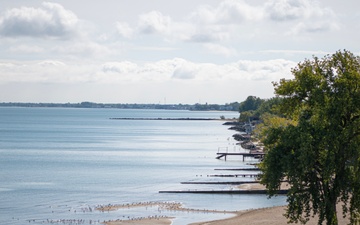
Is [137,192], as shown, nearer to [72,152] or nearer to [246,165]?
[246,165]

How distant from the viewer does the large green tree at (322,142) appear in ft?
128

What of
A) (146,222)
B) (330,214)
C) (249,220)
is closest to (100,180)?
(146,222)

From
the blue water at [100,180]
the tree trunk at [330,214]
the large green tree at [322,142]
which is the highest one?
the large green tree at [322,142]

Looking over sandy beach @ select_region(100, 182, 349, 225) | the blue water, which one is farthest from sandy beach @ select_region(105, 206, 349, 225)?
the blue water

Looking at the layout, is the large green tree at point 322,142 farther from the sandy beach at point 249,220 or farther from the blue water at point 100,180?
the blue water at point 100,180

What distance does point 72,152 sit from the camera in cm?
14512

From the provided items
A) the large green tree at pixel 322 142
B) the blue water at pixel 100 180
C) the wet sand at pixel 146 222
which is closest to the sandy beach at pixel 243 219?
the wet sand at pixel 146 222

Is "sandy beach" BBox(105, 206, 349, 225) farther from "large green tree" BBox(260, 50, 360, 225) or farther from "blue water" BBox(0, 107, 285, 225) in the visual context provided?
"large green tree" BBox(260, 50, 360, 225)

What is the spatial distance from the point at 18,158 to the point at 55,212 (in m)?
67.4

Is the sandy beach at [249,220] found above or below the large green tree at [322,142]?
below

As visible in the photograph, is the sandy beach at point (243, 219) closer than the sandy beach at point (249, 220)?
Yes

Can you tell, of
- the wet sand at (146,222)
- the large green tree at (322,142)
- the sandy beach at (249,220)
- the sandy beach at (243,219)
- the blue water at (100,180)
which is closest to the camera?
the large green tree at (322,142)

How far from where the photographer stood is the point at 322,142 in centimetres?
3894

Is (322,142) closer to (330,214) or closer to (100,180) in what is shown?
(330,214)
